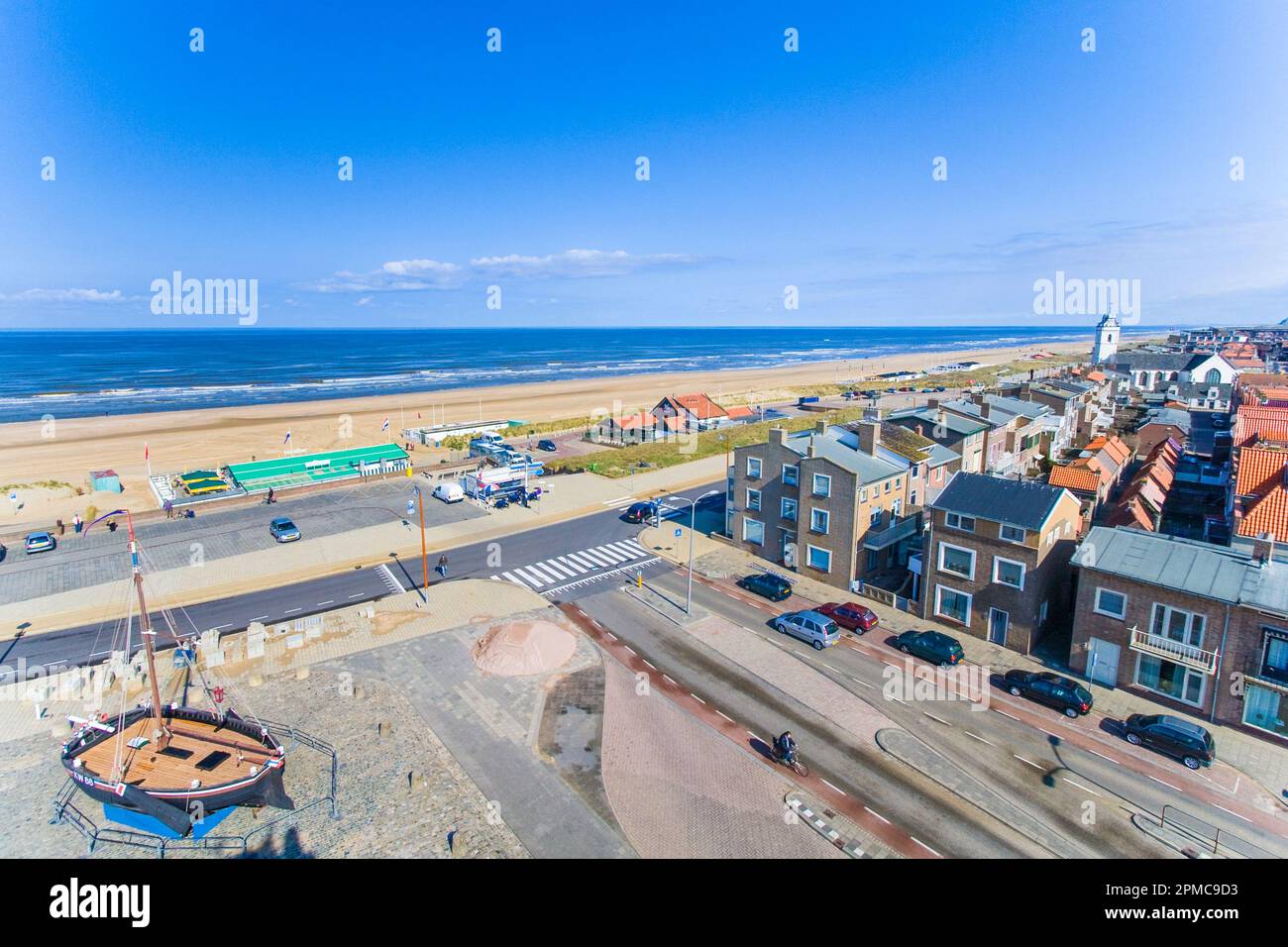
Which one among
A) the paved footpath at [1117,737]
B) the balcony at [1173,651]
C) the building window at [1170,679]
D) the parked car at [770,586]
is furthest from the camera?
the parked car at [770,586]

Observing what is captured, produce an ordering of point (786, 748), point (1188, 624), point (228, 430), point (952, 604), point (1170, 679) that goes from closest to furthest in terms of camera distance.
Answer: point (786, 748), point (1188, 624), point (1170, 679), point (952, 604), point (228, 430)

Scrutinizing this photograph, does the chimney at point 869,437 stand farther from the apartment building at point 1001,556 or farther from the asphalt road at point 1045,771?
the asphalt road at point 1045,771

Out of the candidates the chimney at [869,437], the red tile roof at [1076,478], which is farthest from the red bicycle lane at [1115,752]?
the red tile roof at [1076,478]

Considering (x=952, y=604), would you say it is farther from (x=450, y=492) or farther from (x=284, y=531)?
(x=284, y=531)

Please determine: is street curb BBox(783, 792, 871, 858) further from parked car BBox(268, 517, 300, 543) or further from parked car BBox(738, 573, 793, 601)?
parked car BBox(268, 517, 300, 543)

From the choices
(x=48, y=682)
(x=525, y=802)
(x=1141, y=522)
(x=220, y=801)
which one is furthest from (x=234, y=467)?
(x=1141, y=522)

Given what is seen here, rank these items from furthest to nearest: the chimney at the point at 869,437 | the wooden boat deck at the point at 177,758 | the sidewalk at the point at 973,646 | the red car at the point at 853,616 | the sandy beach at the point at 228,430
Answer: the sandy beach at the point at 228,430, the chimney at the point at 869,437, the red car at the point at 853,616, the sidewalk at the point at 973,646, the wooden boat deck at the point at 177,758

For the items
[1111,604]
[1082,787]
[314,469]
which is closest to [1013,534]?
[1111,604]
